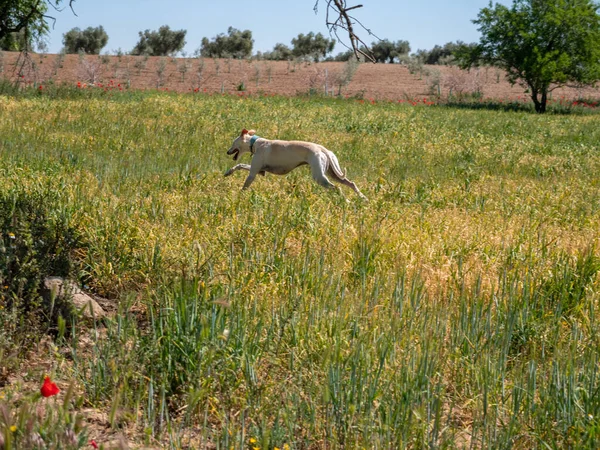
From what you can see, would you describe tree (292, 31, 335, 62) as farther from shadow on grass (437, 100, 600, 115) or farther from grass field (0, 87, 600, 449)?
grass field (0, 87, 600, 449)

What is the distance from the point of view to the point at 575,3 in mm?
36656

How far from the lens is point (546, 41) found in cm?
3591

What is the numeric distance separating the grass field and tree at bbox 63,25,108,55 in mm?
64028

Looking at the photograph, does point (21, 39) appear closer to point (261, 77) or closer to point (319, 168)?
point (319, 168)

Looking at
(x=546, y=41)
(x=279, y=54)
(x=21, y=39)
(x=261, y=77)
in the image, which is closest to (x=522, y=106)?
(x=546, y=41)

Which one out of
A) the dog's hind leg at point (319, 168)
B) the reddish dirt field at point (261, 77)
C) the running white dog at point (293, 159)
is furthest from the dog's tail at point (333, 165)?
the reddish dirt field at point (261, 77)

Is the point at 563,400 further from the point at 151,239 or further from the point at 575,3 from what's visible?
the point at 575,3

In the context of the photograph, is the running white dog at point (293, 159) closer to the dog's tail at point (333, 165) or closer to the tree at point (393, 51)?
the dog's tail at point (333, 165)

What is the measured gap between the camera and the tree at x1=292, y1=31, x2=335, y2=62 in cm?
7956

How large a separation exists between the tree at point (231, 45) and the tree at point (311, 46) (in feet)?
18.5

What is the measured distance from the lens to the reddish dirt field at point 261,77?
4366 centimetres

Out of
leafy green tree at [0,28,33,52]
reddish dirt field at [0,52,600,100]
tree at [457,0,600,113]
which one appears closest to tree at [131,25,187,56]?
reddish dirt field at [0,52,600,100]

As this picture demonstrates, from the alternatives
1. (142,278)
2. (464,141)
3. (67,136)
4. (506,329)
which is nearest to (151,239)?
(142,278)

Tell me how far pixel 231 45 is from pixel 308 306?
76.0 m
